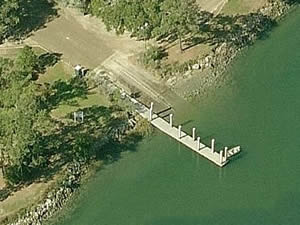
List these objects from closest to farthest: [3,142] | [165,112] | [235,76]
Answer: [3,142] < [165,112] < [235,76]

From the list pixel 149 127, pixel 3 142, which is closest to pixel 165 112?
pixel 149 127

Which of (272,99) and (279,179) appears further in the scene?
(272,99)

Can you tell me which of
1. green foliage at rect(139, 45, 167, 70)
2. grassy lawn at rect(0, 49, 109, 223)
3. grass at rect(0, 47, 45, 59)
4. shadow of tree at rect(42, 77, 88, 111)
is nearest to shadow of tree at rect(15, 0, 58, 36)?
grass at rect(0, 47, 45, 59)

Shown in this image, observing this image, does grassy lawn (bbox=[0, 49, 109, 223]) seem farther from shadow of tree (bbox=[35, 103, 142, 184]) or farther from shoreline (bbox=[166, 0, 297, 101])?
shoreline (bbox=[166, 0, 297, 101])

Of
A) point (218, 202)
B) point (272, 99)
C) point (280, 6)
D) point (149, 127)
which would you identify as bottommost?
point (218, 202)

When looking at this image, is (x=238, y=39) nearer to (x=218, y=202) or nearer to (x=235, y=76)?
(x=235, y=76)

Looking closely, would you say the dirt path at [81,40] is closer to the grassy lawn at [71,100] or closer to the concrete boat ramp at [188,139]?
the grassy lawn at [71,100]
